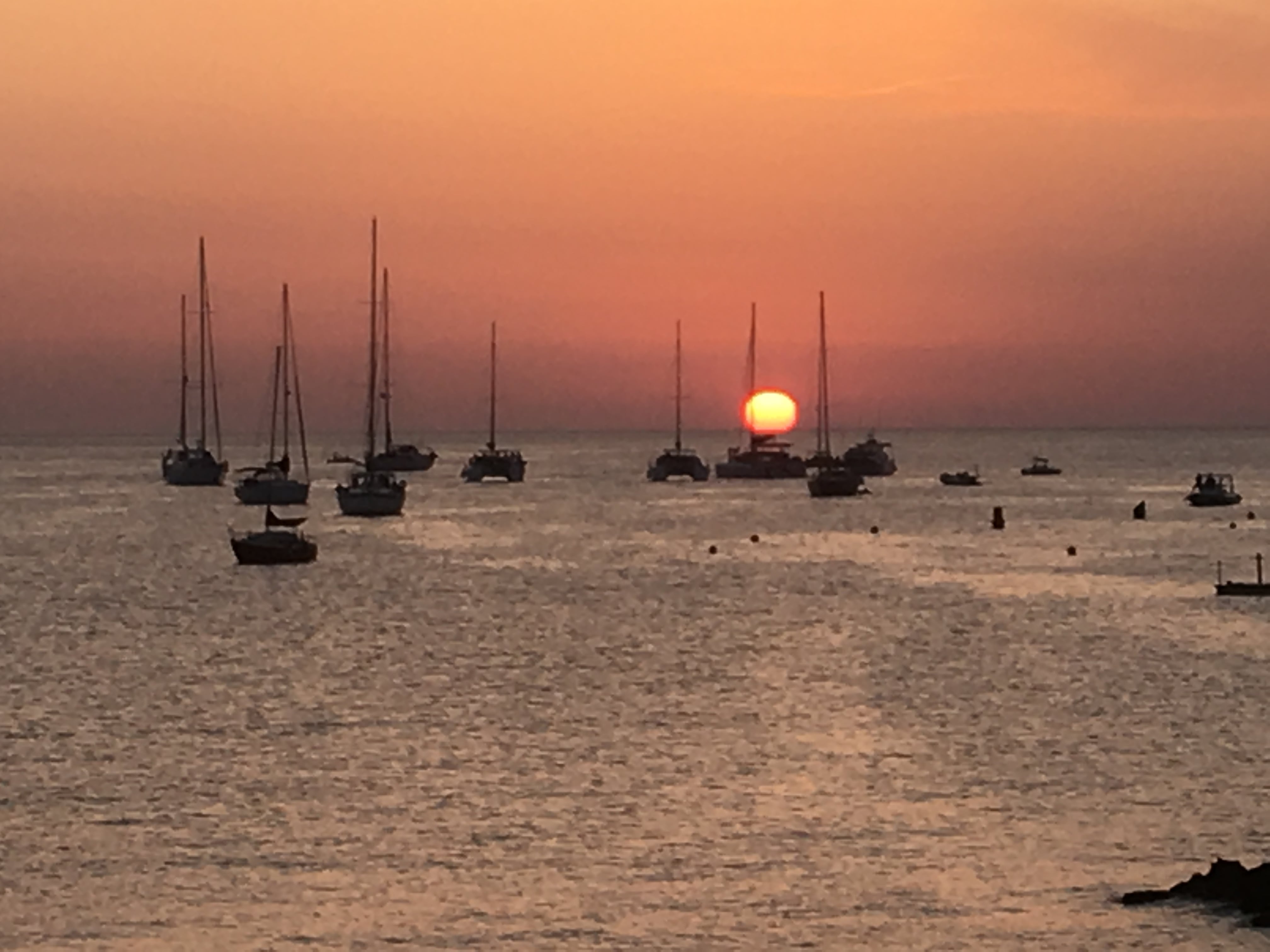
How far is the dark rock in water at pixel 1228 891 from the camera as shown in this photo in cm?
3584

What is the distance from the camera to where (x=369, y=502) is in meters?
168

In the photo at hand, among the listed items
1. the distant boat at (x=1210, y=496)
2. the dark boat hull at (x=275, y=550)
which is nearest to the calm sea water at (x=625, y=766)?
the dark boat hull at (x=275, y=550)

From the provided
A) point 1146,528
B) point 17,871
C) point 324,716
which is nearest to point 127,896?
point 17,871

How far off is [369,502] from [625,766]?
11642cm

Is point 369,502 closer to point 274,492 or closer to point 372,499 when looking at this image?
point 372,499

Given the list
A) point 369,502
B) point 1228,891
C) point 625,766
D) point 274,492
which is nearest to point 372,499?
point 369,502

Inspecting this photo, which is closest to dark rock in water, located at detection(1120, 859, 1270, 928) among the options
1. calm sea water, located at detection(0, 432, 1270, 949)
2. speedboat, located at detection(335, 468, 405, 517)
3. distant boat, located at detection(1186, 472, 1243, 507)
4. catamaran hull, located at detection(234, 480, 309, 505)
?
calm sea water, located at detection(0, 432, 1270, 949)

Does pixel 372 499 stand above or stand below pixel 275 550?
above

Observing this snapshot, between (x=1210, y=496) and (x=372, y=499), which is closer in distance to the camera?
(x=372, y=499)

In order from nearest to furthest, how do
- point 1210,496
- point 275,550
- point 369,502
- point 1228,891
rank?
point 1228,891, point 275,550, point 369,502, point 1210,496

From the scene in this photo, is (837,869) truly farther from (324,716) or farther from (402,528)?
(402,528)

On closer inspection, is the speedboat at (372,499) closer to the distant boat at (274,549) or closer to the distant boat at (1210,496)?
the distant boat at (274,549)

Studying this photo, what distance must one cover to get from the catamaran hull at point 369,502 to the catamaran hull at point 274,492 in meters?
9.50

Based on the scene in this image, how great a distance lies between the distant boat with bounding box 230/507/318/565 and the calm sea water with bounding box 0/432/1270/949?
21.8ft
